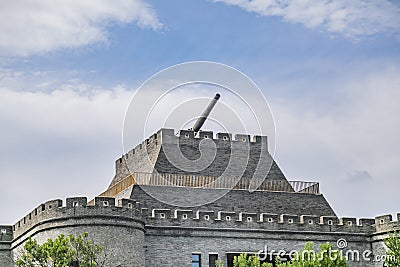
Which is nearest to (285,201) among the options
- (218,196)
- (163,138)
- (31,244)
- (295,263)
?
(218,196)

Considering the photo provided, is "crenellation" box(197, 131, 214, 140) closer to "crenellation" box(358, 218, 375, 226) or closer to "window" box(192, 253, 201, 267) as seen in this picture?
"crenellation" box(358, 218, 375, 226)

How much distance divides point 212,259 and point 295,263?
8.57 meters

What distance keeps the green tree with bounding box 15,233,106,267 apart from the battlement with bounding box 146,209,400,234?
5151mm

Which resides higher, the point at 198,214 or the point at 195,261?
the point at 198,214

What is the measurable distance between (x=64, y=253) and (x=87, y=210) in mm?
3776

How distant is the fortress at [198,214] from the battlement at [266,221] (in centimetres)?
5

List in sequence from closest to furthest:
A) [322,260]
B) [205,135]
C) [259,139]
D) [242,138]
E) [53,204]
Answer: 1. [322,260]
2. [53,204]
3. [205,135]
4. [242,138]
5. [259,139]

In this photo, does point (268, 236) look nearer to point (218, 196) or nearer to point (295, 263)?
point (218, 196)

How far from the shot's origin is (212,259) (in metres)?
50.0

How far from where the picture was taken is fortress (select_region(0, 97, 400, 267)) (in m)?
47.1

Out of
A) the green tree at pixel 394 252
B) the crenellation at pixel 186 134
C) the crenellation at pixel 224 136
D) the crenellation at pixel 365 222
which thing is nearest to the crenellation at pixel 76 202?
the crenellation at pixel 186 134

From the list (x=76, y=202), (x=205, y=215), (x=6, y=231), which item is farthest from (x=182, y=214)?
(x=6, y=231)

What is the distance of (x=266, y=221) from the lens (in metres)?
51.8

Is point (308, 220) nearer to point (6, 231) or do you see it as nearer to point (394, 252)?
point (394, 252)
